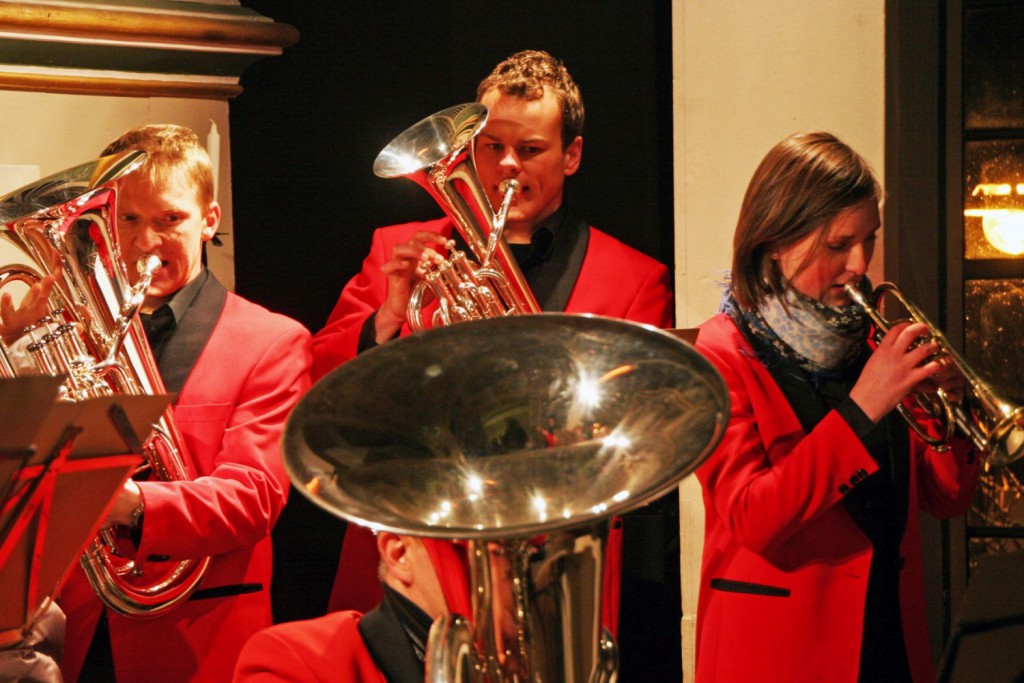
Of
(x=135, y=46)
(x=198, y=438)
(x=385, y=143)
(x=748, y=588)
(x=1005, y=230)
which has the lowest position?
(x=748, y=588)

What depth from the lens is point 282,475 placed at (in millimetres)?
2617

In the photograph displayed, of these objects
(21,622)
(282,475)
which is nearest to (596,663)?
(21,622)

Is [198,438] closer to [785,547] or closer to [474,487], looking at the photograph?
[785,547]

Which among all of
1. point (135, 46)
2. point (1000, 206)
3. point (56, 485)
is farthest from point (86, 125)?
point (1000, 206)

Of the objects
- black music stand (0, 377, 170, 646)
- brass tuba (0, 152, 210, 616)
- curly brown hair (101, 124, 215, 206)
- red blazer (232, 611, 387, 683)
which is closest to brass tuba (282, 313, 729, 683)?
red blazer (232, 611, 387, 683)

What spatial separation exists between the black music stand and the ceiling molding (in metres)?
1.50

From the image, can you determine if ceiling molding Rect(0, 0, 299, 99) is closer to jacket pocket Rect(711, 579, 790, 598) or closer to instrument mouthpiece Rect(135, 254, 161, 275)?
instrument mouthpiece Rect(135, 254, 161, 275)

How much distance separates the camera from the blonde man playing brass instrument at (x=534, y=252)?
9.16ft

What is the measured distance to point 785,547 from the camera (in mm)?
2330

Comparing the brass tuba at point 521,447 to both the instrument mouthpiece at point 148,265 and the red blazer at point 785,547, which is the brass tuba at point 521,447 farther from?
the instrument mouthpiece at point 148,265

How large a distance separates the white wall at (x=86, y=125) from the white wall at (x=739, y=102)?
1.13 metres

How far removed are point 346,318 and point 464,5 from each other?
90 cm

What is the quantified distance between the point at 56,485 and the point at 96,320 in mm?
795

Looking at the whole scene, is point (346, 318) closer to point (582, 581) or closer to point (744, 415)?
point (744, 415)
